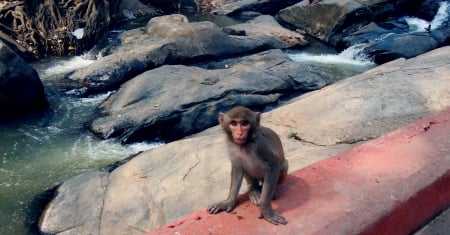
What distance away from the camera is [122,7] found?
15.7 m

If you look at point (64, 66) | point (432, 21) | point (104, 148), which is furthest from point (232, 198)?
point (432, 21)

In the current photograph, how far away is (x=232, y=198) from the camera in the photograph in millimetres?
2863

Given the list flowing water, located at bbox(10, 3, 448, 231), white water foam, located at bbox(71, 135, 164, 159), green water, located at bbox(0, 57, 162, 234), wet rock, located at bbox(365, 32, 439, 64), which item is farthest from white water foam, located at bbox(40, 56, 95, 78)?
wet rock, located at bbox(365, 32, 439, 64)

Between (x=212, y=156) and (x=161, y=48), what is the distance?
5644 millimetres

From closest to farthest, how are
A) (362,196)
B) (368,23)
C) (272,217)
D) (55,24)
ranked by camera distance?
(272,217) → (362,196) → (55,24) → (368,23)

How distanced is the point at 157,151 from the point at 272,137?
301 centimetres

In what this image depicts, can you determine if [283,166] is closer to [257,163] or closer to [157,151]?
[257,163]

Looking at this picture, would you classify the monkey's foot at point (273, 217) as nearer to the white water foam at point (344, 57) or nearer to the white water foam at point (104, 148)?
the white water foam at point (104, 148)

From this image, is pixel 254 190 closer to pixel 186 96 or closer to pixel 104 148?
pixel 104 148

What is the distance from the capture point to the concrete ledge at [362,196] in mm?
2422

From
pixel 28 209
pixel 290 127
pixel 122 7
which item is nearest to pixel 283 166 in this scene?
pixel 290 127

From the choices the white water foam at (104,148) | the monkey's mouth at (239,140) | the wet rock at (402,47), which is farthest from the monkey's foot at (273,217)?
the wet rock at (402,47)

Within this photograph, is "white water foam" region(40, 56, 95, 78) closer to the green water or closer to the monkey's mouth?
the green water

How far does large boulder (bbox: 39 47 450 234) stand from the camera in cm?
494
